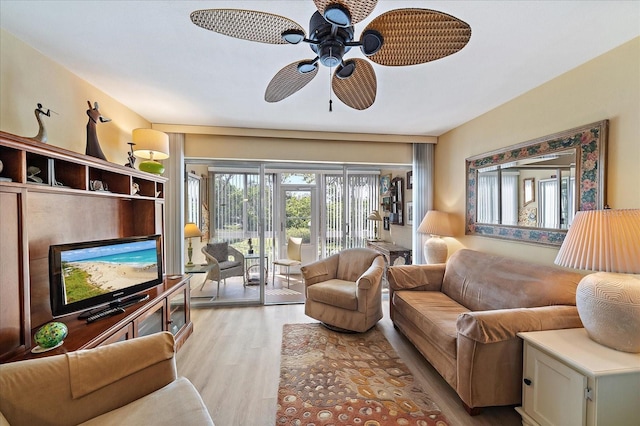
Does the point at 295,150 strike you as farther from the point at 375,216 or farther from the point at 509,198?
the point at 509,198

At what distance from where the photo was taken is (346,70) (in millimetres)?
1415

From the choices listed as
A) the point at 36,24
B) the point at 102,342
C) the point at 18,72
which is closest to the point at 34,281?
the point at 102,342

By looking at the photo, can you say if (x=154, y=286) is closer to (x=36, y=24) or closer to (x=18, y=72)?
(x=18, y=72)

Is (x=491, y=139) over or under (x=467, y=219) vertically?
over

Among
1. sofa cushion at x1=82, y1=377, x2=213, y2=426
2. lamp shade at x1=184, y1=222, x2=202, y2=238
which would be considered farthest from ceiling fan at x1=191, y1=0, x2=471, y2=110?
lamp shade at x1=184, y1=222, x2=202, y2=238

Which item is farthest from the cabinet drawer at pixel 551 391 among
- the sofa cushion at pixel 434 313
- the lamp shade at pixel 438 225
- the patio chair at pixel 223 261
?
the patio chair at pixel 223 261

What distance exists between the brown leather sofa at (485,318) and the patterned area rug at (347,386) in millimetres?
291

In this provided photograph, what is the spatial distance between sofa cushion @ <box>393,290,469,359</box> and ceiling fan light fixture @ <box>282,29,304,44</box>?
6.68ft

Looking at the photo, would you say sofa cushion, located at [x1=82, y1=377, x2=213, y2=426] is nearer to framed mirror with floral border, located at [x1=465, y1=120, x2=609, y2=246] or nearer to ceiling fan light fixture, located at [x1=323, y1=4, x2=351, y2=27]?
ceiling fan light fixture, located at [x1=323, y1=4, x2=351, y2=27]

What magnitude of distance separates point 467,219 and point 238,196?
3080 millimetres

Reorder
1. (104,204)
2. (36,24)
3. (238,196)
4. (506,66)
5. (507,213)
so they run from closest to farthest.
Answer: (36,24), (506,66), (104,204), (507,213), (238,196)

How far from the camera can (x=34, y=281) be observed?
1.66m

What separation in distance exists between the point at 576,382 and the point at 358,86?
1.97 meters

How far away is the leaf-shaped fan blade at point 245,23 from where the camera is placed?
1010 mm
